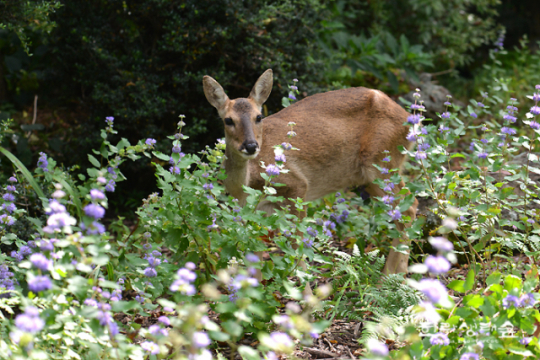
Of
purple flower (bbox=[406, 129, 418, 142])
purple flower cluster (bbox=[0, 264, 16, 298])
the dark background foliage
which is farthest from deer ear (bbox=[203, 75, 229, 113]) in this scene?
purple flower cluster (bbox=[0, 264, 16, 298])

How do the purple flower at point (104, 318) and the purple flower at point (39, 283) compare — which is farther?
the purple flower at point (104, 318)

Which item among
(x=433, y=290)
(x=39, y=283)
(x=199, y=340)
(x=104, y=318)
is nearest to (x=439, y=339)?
(x=433, y=290)

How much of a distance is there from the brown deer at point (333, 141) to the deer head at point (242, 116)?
0.01 m

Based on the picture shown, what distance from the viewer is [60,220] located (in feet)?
6.47

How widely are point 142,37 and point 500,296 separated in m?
5.04

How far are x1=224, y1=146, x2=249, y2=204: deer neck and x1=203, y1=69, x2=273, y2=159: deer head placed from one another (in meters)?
0.07

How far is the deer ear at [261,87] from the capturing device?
14.9ft

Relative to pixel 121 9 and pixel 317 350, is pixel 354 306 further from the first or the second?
pixel 121 9

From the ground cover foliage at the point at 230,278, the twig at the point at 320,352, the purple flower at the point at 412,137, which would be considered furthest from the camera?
the twig at the point at 320,352

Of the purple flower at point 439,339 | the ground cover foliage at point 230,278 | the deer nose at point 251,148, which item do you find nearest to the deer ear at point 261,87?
the ground cover foliage at point 230,278

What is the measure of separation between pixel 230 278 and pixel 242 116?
2.04 meters

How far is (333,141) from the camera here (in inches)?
195

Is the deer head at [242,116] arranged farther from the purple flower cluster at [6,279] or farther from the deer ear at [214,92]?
the purple flower cluster at [6,279]

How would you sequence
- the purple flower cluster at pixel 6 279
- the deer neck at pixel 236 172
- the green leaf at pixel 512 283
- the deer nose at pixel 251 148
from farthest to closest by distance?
the deer neck at pixel 236 172 → the deer nose at pixel 251 148 → the purple flower cluster at pixel 6 279 → the green leaf at pixel 512 283
